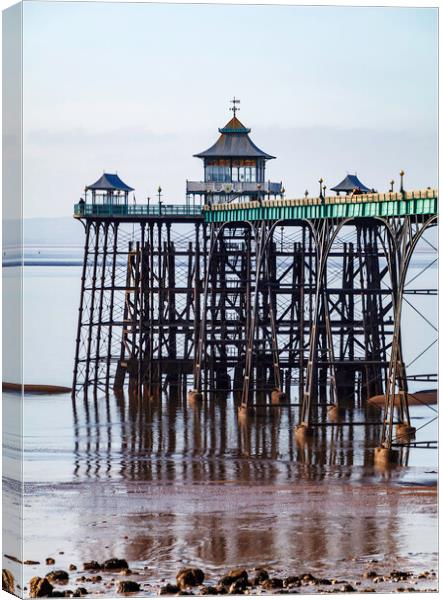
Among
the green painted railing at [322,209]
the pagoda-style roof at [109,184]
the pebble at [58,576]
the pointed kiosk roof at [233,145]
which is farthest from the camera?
the pointed kiosk roof at [233,145]

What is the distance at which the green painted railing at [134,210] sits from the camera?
299ft

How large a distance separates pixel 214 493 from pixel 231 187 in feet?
112

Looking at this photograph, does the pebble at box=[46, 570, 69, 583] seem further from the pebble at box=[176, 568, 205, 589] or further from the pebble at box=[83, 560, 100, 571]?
the pebble at box=[176, 568, 205, 589]

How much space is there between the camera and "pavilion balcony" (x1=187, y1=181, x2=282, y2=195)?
91438 mm

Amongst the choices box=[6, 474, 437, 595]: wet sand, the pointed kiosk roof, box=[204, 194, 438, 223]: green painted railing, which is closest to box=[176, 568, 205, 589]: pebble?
box=[6, 474, 437, 595]: wet sand

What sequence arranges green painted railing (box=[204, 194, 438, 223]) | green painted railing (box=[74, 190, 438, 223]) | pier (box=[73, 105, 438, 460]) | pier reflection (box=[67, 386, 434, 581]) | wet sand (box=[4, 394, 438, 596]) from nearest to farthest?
wet sand (box=[4, 394, 438, 596]) → pier reflection (box=[67, 386, 434, 581]) → green painted railing (box=[204, 194, 438, 223]) → green painted railing (box=[74, 190, 438, 223]) → pier (box=[73, 105, 438, 460])

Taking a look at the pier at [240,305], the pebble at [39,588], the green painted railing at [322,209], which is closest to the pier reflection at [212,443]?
the pier at [240,305]

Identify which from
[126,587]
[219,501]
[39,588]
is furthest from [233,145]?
[39,588]

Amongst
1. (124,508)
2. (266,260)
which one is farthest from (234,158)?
(124,508)

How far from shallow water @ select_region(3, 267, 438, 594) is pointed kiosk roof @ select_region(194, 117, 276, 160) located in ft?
46.4

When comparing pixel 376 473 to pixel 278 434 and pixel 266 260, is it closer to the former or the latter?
pixel 278 434

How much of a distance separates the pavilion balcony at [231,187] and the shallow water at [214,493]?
480 inches

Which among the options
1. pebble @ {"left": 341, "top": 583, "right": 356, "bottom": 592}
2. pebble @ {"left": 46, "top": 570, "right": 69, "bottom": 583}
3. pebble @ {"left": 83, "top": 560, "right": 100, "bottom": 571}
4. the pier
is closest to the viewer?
pebble @ {"left": 341, "top": 583, "right": 356, "bottom": 592}

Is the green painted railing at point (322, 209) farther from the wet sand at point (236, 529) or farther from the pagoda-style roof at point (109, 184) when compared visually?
the wet sand at point (236, 529)
